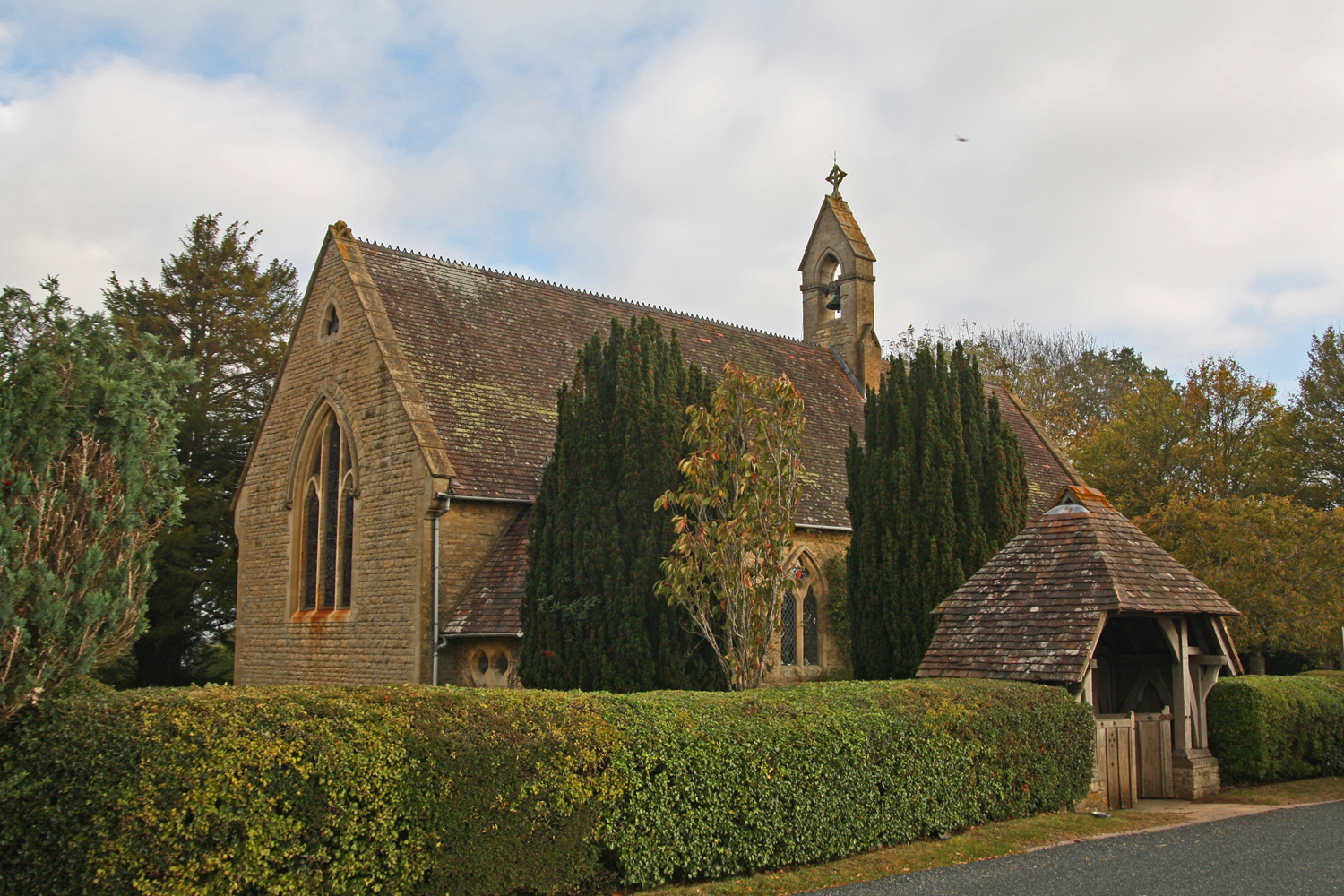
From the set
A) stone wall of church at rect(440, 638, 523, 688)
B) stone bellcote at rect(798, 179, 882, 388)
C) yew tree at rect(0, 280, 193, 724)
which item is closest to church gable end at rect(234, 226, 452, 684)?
stone wall of church at rect(440, 638, 523, 688)

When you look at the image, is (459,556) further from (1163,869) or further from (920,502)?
(1163,869)

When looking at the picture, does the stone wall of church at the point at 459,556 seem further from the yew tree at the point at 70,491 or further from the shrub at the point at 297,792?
the yew tree at the point at 70,491

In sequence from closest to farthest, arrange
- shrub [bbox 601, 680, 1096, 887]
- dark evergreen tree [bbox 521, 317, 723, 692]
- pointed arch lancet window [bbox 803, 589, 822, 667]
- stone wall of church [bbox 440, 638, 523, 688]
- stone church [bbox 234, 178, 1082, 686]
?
1. shrub [bbox 601, 680, 1096, 887]
2. dark evergreen tree [bbox 521, 317, 723, 692]
3. stone wall of church [bbox 440, 638, 523, 688]
4. stone church [bbox 234, 178, 1082, 686]
5. pointed arch lancet window [bbox 803, 589, 822, 667]

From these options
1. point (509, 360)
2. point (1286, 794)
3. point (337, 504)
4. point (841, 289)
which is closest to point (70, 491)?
point (337, 504)

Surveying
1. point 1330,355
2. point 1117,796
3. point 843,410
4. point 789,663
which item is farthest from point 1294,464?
point 1117,796

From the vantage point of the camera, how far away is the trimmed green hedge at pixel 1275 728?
1460cm

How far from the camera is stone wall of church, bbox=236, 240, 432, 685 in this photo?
56.2ft

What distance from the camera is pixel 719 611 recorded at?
12.7 meters

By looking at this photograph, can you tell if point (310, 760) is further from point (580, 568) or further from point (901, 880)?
point (580, 568)

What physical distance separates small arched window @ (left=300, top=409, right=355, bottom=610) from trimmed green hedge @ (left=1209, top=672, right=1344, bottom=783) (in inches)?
528

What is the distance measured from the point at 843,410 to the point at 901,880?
56.1 ft

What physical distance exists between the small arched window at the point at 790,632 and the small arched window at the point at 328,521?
24.9ft

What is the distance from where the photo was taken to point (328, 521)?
1917cm

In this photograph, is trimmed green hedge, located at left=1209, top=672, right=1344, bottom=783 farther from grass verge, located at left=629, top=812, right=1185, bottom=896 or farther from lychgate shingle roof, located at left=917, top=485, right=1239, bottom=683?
grass verge, located at left=629, top=812, right=1185, bottom=896
